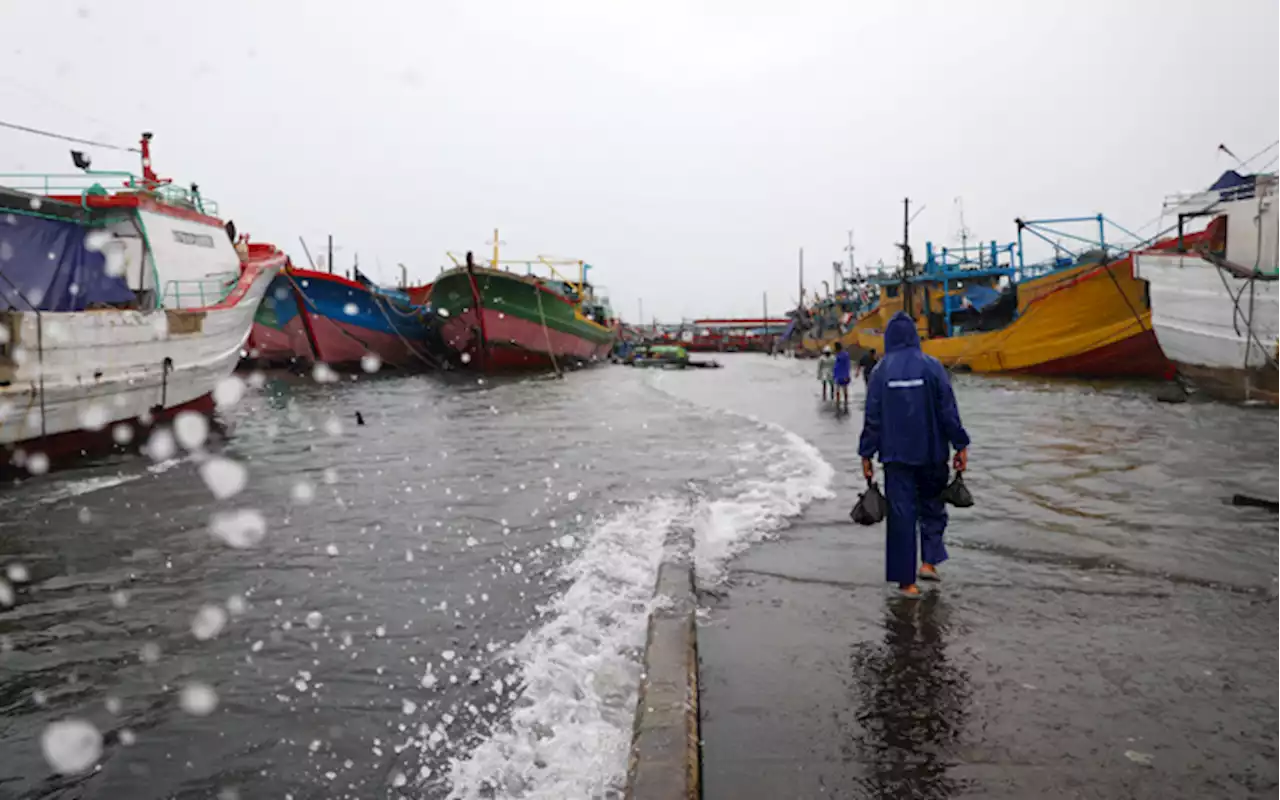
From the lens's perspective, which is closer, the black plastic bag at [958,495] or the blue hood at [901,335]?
the black plastic bag at [958,495]

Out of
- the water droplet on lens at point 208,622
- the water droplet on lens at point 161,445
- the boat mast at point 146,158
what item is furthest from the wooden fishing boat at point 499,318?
the water droplet on lens at point 208,622

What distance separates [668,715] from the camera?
2.72 meters

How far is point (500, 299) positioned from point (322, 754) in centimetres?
2828

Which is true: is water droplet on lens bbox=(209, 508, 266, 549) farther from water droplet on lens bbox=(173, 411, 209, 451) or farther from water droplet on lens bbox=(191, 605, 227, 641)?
water droplet on lens bbox=(173, 411, 209, 451)

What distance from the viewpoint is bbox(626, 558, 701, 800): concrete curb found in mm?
2320

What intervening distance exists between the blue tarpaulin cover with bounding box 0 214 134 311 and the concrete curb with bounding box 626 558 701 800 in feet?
39.5

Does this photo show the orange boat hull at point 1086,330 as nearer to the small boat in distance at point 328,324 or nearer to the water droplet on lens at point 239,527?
the water droplet on lens at point 239,527

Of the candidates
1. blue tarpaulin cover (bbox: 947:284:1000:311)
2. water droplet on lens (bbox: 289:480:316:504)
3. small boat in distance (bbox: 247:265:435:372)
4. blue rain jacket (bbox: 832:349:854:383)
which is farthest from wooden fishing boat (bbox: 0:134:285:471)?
blue tarpaulin cover (bbox: 947:284:1000:311)

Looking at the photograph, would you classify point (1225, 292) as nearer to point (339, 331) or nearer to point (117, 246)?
point (117, 246)

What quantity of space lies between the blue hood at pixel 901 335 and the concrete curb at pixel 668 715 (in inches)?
78.4

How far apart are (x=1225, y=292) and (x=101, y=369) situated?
21.7 metres

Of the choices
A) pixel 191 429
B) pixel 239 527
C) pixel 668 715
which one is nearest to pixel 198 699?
pixel 668 715

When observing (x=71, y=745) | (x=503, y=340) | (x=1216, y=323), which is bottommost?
(x=71, y=745)

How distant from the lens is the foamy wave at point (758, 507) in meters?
5.34
